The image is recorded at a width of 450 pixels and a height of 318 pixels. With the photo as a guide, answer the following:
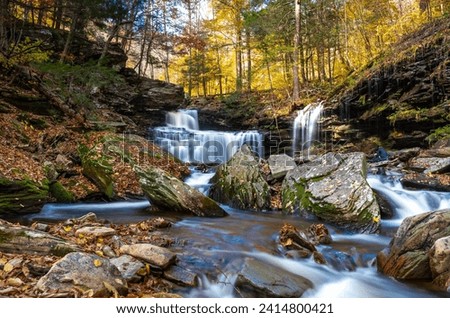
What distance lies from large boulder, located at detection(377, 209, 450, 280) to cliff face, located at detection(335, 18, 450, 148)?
26.9 feet

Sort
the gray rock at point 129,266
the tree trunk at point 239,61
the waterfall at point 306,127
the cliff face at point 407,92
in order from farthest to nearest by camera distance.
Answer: the tree trunk at point 239,61 < the waterfall at point 306,127 < the cliff face at point 407,92 < the gray rock at point 129,266

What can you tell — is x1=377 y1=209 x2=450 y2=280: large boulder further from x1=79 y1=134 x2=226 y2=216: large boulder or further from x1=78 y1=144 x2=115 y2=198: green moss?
x1=78 y1=144 x2=115 y2=198: green moss

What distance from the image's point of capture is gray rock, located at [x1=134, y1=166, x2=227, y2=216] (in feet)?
24.5

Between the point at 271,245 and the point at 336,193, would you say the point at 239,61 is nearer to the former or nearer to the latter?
the point at 336,193

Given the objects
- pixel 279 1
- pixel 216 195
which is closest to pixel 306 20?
pixel 279 1

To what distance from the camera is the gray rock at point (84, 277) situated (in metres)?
2.83

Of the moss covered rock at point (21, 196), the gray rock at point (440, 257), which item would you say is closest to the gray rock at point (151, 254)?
the gray rock at point (440, 257)

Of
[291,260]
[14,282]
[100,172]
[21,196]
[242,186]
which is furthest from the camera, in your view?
[100,172]

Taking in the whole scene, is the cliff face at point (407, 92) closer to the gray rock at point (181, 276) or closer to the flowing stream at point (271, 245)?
the flowing stream at point (271, 245)

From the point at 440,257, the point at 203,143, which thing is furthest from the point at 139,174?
the point at 203,143

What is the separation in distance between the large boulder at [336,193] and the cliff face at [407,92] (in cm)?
556

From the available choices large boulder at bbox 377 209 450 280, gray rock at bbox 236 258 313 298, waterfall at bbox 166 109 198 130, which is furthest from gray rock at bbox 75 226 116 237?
waterfall at bbox 166 109 198 130

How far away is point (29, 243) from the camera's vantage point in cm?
383

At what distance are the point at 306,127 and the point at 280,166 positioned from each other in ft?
19.0
